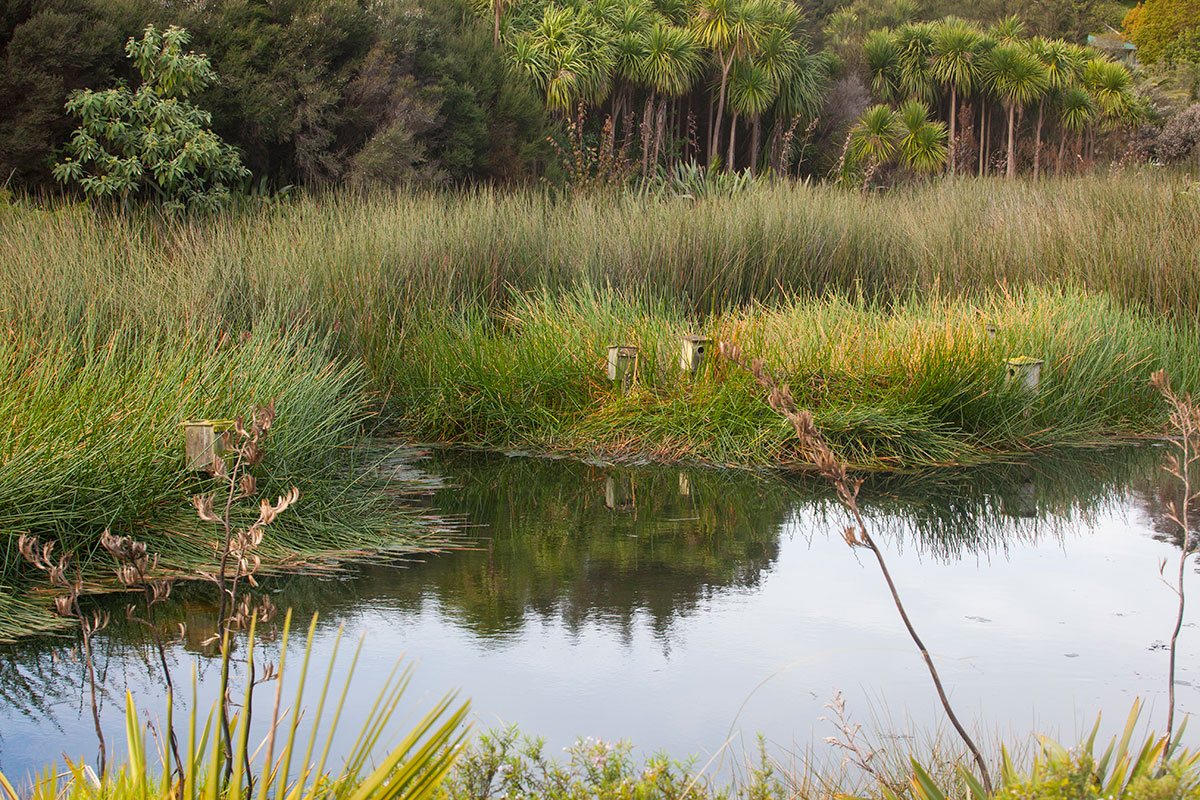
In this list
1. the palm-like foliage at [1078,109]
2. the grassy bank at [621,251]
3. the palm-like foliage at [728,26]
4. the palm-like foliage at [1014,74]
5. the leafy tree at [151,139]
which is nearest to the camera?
the grassy bank at [621,251]

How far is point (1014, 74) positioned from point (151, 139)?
64.8ft

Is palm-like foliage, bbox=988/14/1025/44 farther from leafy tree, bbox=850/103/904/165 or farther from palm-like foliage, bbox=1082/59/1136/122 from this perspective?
leafy tree, bbox=850/103/904/165

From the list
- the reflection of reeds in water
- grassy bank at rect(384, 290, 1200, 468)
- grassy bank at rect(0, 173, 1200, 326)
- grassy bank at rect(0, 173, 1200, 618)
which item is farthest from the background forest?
the reflection of reeds in water

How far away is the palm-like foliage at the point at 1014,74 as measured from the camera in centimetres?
2400

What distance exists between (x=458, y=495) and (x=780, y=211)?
4.71 m

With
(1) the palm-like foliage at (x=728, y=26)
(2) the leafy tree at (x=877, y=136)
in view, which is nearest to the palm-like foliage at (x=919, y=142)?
(2) the leafy tree at (x=877, y=136)

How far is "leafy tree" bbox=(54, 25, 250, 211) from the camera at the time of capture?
10.8 metres

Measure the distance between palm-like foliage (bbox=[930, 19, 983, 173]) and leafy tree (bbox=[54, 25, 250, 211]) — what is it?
1782cm

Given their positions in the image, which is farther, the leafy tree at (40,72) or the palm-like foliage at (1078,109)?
the palm-like foliage at (1078,109)

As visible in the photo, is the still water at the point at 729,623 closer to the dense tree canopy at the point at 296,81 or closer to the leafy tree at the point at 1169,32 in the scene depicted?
the dense tree canopy at the point at 296,81

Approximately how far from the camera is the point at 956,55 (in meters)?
24.5

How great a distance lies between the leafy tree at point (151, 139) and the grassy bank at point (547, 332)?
53.9 inches

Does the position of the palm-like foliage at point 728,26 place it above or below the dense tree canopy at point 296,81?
above

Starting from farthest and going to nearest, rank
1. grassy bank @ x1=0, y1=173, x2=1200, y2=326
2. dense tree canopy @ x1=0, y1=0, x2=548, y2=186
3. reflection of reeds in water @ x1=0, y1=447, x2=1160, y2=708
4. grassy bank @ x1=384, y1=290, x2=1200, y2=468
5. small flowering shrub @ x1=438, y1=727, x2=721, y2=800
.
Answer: dense tree canopy @ x1=0, y1=0, x2=548, y2=186 → grassy bank @ x1=0, y1=173, x2=1200, y2=326 → grassy bank @ x1=384, y1=290, x2=1200, y2=468 → reflection of reeds in water @ x1=0, y1=447, x2=1160, y2=708 → small flowering shrub @ x1=438, y1=727, x2=721, y2=800
